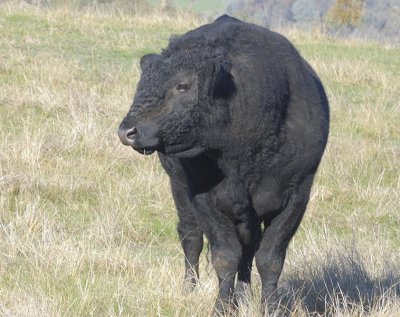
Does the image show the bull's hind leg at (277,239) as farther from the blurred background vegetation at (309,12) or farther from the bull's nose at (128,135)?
the blurred background vegetation at (309,12)

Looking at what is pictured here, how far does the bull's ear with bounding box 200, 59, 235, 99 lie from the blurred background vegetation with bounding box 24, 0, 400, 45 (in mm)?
14876

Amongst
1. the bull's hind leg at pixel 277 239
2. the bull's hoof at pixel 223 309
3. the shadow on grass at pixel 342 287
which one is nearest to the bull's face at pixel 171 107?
the bull's hind leg at pixel 277 239

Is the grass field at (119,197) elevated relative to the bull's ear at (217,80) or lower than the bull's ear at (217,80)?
lower

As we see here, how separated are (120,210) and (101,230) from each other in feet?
2.75

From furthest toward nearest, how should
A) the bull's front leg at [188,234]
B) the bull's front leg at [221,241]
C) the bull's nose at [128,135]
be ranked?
the bull's front leg at [188,234]
the bull's front leg at [221,241]
the bull's nose at [128,135]

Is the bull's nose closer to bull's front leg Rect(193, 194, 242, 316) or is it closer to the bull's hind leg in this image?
bull's front leg Rect(193, 194, 242, 316)

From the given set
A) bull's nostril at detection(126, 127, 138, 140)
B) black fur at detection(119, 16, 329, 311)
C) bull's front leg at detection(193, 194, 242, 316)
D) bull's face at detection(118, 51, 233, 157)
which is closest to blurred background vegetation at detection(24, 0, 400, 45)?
black fur at detection(119, 16, 329, 311)

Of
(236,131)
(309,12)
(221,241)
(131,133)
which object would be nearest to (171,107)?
(131,133)

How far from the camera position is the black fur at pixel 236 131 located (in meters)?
5.04

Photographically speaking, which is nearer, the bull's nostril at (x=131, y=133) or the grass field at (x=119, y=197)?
the bull's nostril at (x=131, y=133)

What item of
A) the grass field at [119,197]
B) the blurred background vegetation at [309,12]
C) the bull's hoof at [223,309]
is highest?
the bull's hoof at [223,309]

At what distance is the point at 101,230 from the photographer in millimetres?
7594

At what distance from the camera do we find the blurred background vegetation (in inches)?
867

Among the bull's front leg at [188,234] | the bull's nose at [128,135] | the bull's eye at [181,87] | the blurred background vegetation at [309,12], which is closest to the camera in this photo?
the bull's nose at [128,135]
